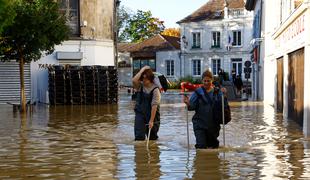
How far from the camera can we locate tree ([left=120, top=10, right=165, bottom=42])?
287 feet

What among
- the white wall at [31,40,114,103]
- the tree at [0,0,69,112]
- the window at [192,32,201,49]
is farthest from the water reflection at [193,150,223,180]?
the window at [192,32,201,49]

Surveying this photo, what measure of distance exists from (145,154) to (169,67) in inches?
2274

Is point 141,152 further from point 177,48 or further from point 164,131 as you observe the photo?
point 177,48

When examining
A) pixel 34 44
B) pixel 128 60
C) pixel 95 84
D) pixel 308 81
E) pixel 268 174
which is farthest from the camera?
pixel 128 60

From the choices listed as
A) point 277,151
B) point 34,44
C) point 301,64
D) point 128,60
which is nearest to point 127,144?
point 277,151

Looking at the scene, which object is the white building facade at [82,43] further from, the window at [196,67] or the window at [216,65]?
the window at [196,67]

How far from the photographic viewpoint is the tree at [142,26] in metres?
87.6

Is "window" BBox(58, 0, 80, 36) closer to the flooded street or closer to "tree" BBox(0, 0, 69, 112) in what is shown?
"tree" BBox(0, 0, 69, 112)

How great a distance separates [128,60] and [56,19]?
2026 inches

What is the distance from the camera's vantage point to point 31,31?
23.9 meters

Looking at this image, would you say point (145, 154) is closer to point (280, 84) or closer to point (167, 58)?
point (280, 84)

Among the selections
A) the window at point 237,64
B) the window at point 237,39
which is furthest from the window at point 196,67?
the window at point 237,39

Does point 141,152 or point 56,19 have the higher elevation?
point 56,19

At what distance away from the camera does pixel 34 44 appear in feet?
79.2
